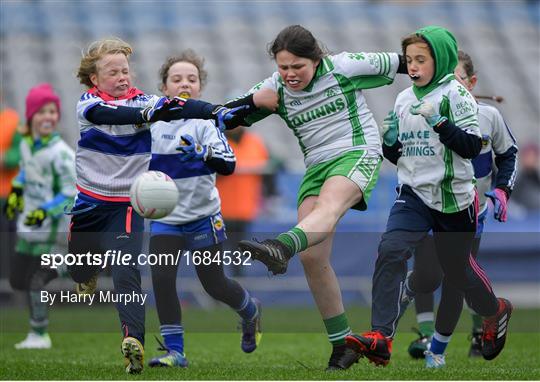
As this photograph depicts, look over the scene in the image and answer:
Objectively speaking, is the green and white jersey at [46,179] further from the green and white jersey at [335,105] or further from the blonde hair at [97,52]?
the green and white jersey at [335,105]

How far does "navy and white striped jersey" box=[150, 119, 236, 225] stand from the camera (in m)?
7.95

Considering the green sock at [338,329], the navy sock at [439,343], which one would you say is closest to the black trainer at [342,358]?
the green sock at [338,329]

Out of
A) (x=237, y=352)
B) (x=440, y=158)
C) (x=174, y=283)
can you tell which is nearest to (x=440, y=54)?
(x=440, y=158)

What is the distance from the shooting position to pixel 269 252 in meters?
6.11

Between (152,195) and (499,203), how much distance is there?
223 centimetres

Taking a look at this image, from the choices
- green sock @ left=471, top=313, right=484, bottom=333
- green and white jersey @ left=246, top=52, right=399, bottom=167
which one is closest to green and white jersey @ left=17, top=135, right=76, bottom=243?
green and white jersey @ left=246, top=52, right=399, bottom=167

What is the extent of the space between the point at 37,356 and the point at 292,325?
3.63 meters

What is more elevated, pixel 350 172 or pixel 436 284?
pixel 350 172

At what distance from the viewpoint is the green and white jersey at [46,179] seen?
9.70m

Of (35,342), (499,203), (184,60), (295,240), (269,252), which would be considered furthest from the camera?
(35,342)

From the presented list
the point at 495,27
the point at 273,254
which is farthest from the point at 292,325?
the point at 495,27

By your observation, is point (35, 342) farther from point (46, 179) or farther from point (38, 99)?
point (38, 99)

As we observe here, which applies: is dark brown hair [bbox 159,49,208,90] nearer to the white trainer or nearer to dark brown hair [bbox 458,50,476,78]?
dark brown hair [bbox 458,50,476,78]

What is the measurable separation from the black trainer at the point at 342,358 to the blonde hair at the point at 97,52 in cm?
227
